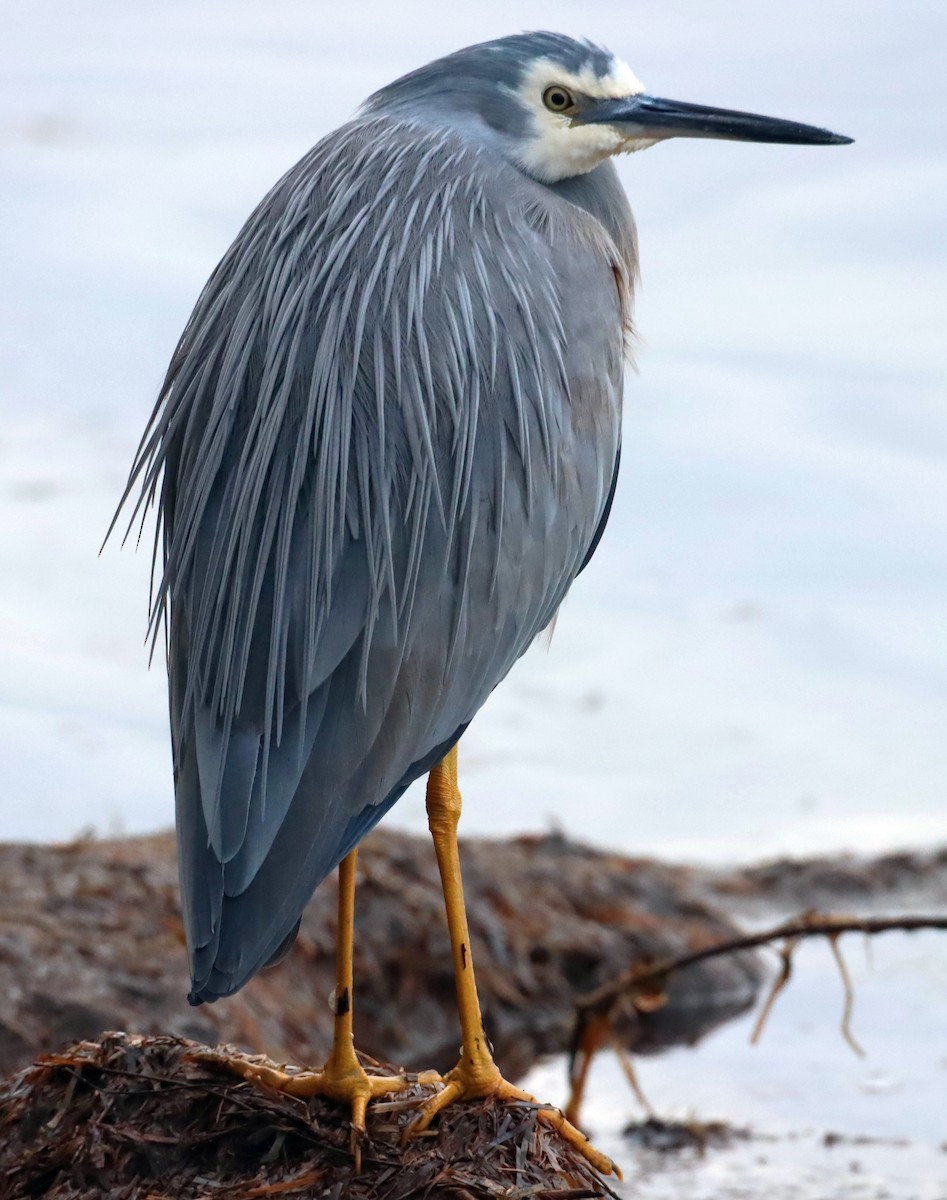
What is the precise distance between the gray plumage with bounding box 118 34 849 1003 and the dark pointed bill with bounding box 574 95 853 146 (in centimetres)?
13

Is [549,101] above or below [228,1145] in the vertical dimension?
above

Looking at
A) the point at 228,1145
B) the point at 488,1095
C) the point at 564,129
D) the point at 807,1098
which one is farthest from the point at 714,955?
the point at 564,129

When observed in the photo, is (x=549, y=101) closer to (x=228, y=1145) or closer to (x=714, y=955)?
(x=228, y=1145)

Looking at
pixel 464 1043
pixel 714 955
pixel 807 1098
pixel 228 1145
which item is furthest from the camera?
pixel 807 1098

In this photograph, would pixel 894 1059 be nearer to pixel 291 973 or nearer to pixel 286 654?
pixel 291 973

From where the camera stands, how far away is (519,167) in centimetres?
393

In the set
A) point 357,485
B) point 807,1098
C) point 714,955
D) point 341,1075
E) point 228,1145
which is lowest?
point 807,1098

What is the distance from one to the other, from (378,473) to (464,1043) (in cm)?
122

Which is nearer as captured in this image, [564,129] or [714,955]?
[564,129]

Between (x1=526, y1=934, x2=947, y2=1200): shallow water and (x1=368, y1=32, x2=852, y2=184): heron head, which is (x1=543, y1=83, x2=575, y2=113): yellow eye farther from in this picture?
→ (x1=526, y1=934, x2=947, y2=1200): shallow water

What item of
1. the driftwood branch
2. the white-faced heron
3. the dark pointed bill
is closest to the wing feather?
the white-faced heron

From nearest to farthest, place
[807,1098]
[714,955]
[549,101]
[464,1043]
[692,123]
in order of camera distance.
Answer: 1. [464,1043]
2. [549,101]
3. [692,123]
4. [714,955]
5. [807,1098]

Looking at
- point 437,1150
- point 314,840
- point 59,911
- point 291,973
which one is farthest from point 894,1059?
point 314,840

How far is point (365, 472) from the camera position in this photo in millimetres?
3459
